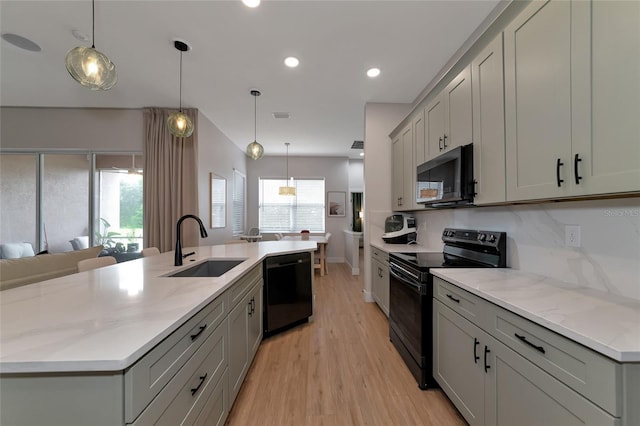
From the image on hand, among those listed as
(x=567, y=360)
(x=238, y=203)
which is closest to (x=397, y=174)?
(x=567, y=360)

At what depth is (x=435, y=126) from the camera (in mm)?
2330

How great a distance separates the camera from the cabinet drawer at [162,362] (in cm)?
68

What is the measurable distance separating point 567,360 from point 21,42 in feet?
15.3

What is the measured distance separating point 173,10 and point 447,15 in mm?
2272

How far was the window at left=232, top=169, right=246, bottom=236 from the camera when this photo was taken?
583cm

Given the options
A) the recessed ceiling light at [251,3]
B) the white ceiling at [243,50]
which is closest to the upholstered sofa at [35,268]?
the white ceiling at [243,50]

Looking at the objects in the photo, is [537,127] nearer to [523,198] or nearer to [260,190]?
[523,198]

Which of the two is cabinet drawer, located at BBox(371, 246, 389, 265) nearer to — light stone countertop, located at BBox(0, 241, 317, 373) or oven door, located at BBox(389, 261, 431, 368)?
oven door, located at BBox(389, 261, 431, 368)

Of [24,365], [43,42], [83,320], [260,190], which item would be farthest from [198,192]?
[24,365]

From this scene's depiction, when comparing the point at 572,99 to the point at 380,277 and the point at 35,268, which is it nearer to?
the point at 380,277

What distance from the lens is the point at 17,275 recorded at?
1.65 m

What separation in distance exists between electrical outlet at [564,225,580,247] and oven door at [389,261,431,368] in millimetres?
816

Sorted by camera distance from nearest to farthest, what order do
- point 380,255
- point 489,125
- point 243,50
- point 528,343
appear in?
point 528,343 → point 489,125 → point 243,50 → point 380,255

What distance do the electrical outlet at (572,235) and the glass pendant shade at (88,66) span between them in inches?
127
